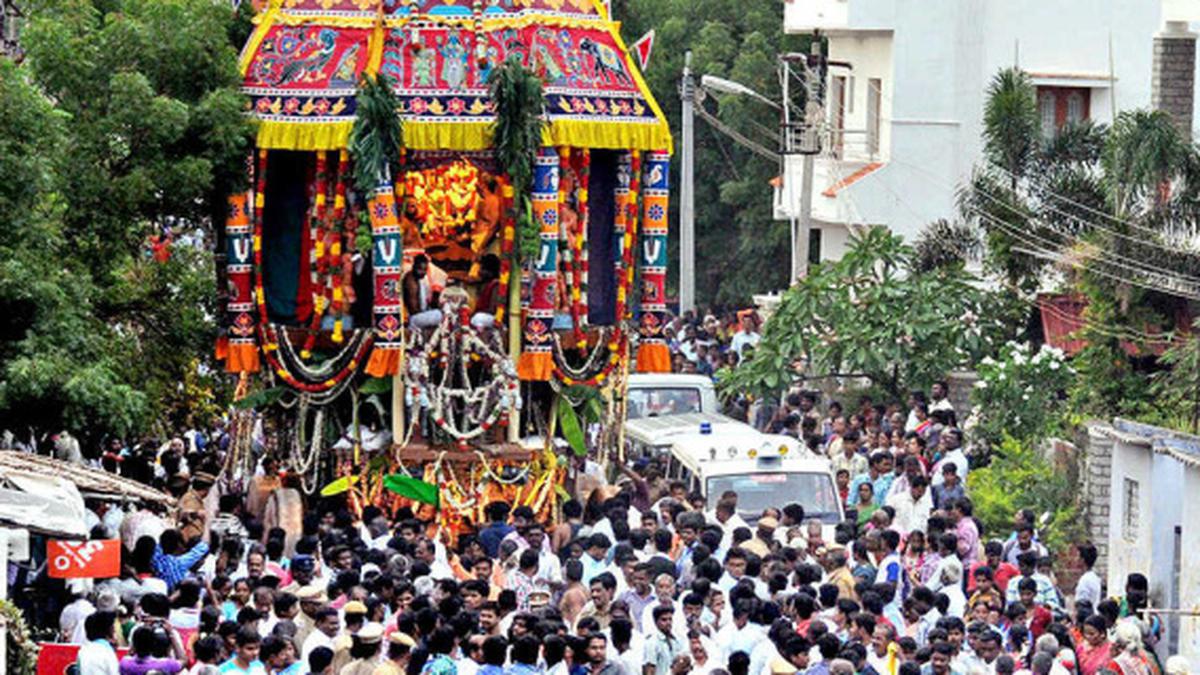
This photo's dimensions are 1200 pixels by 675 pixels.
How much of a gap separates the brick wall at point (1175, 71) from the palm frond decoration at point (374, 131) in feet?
38.8

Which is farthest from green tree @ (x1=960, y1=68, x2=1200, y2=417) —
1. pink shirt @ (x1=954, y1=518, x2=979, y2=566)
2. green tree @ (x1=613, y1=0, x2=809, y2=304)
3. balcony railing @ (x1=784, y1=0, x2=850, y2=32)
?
green tree @ (x1=613, y1=0, x2=809, y2=304)

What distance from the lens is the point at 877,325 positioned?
31.5 metres

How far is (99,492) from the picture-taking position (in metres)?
19.8

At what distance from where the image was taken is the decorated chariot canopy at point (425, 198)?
2498 centimetres

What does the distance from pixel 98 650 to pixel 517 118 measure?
332 inches

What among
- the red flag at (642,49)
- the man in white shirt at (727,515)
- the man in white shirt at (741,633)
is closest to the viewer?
the man in white shirt at (741,633)

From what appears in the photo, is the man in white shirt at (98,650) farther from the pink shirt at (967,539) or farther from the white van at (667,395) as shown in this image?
the white van at (667,395)

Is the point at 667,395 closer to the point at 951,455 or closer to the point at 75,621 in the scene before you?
the point at 951,455

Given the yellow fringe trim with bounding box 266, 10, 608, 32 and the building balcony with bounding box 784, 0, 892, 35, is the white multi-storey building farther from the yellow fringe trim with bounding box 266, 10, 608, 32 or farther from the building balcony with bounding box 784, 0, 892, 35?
the yellow fringe trim with bounding box 266, 10, 608, 32

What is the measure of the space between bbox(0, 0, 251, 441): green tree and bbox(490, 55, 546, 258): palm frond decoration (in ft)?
6.33

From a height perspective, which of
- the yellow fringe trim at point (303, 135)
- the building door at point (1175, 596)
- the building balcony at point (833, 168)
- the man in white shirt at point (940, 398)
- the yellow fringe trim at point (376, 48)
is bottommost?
the building door at point (1175, 596)

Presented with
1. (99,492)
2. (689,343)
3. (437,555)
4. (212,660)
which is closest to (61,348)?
(99,492)

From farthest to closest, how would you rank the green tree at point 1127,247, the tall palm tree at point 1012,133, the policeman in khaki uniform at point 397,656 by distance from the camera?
the tall palm tree at point 1012,133, the green tree at point 1127,247, the policeman in khaki uniform at point 397,656

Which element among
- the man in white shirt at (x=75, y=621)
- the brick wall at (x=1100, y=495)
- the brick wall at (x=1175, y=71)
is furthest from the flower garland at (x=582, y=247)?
the brick wall at (x=1175, y=71)
